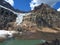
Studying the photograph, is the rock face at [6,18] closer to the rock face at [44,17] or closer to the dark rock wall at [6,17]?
the dark rock wall at [6,17]

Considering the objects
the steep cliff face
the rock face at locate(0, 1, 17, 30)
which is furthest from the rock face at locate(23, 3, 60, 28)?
the rock face at locate(0, 1, 17, 30)

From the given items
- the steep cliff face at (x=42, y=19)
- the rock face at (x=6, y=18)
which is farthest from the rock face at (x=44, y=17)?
the rock face at (x=6, y=18)

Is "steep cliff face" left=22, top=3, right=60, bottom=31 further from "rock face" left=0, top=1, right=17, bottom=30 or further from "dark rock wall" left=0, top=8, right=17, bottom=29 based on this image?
"dark rock wall" left=0, top=8, right=17, bottom=29

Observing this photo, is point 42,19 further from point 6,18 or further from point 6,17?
point 6,17

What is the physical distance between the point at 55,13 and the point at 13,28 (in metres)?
42.8

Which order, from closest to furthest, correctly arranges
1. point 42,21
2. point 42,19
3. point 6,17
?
point 42,21 < point 42,19 < point 6,17

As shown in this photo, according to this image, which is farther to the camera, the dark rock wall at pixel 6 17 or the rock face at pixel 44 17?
the dark rock wall at pixel 6 17

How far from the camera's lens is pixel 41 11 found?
504ft

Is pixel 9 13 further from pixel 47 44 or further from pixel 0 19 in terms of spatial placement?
pixel 47 44

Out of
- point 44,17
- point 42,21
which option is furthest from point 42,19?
point 44,17

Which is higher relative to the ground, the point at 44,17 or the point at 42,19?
the point at 44,17

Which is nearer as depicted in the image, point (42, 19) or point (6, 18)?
point (42, 19)

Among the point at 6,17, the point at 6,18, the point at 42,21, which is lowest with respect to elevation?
the point at 42,21

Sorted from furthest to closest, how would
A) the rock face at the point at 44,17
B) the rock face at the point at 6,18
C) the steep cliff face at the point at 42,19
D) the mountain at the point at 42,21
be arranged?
the rock face at the point at 6,18
the rock face at the point at 44,17
the steep cliff face at the point at 42,19
the mountain at the point at 42,21
